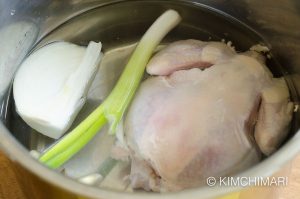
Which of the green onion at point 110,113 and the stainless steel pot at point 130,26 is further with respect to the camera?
the stainless steel pot at point 130,26

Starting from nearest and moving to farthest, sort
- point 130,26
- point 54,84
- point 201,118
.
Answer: point 201,118 < point 54,84 < point 130,26

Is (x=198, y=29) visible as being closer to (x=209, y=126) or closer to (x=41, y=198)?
(x=209, y=126)

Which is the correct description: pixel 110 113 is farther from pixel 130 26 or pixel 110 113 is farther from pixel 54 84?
pixel 130 26

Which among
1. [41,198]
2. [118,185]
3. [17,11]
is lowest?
[118,185]

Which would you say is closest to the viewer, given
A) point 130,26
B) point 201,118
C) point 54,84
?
point 201,118

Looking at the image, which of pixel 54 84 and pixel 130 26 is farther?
pixel 130 26

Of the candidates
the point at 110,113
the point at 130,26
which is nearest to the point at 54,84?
the point at 110,113

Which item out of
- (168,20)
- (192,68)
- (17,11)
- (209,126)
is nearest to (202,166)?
(209,126)
